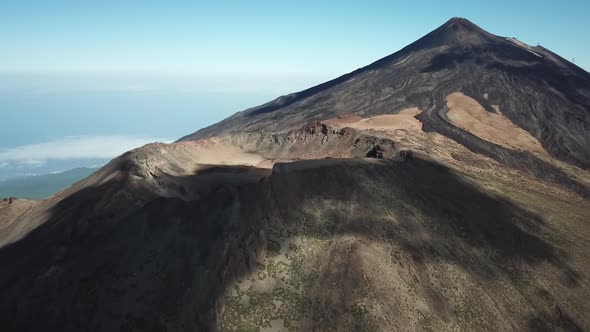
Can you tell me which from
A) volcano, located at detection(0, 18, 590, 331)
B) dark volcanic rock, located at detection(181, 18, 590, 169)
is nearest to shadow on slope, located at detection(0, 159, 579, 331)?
volcano, located at detection(0, 18, 590, 331)

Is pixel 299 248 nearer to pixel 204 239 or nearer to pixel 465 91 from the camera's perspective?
pixel 204 239

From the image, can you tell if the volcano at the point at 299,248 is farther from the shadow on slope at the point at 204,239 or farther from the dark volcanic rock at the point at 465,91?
the dark volcanic rock at the point at 465,91

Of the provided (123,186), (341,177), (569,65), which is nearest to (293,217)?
(341,177)

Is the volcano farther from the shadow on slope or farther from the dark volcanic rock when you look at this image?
the dark volcanic rock

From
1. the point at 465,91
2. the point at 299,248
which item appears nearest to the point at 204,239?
the point at 299,248

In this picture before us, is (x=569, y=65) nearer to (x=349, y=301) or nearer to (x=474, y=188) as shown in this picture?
(x=474, y=188)

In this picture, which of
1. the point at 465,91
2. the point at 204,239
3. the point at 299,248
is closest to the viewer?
the point at 204,239
